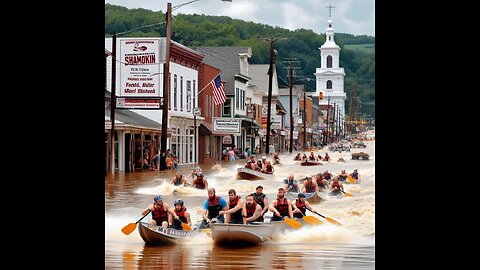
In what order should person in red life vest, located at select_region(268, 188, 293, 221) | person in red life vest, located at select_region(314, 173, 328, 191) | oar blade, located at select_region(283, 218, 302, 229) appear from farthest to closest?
person in red life vest, located at select_region(314, 173, 328, 191)
oar blade, located at select_region(283, 218, 302, 229)
person in red life vest, located at select_region(268, 188, 293, 221)

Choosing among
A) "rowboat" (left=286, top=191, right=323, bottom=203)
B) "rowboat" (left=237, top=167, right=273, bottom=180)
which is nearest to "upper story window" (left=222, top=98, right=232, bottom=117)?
"rowboat" (left=237, top=167, right=273, bottom=180)

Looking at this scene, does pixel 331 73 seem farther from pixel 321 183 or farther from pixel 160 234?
pixel 160 234

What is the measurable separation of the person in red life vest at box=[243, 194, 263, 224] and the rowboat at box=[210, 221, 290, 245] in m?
0.13

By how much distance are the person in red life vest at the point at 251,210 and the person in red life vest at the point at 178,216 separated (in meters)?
1.27

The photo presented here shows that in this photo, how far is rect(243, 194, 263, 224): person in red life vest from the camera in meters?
20.0

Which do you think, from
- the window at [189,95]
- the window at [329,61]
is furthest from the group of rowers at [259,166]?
the window at [329,61]

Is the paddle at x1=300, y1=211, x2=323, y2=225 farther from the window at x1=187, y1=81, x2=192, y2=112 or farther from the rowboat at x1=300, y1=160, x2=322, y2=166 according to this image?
the rowboat at x1=300, y1=160, x2=322, y2=166

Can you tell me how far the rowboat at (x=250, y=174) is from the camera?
4339cm

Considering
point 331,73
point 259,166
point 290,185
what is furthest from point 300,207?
point 331,73

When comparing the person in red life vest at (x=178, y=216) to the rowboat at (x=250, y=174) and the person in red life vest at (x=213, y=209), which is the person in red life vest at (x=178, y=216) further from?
the rowboat at (x=250, y=174)
